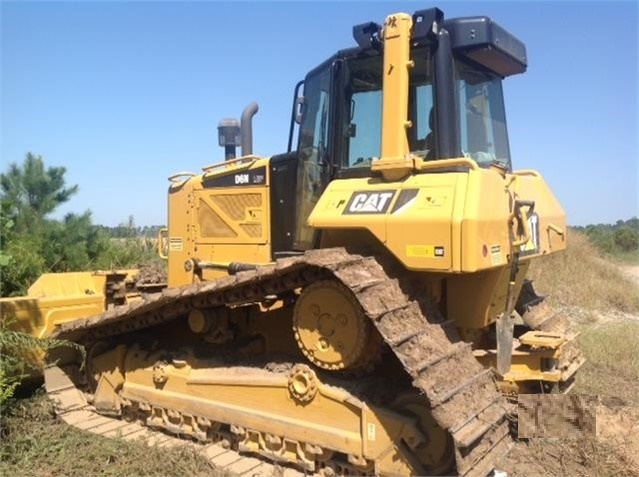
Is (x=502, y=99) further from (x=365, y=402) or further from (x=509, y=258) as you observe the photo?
(x=365, y=402)

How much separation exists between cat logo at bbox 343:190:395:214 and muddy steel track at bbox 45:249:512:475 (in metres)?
0.31

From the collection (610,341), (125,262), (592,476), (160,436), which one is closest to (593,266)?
(610,341)

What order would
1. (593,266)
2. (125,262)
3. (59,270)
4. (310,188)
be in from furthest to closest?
(593,266)
(125,262)
(59,270)
(310,188)

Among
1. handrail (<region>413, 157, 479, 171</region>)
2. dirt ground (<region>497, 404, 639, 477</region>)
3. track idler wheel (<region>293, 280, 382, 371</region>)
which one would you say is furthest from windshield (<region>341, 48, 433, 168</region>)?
dirt ground (<region>497, 404, 639, 477</region>)

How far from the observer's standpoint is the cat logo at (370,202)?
3.84 meters

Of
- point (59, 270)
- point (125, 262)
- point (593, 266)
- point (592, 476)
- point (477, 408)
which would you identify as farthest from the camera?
point (593, 266)

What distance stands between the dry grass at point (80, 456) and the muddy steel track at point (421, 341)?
11.6 inches

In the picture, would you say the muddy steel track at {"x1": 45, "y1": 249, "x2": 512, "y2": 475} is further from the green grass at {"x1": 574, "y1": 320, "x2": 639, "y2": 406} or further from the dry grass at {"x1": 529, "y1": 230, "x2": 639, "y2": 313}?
the dry grass at {"x1": 529, "y1": 230, "x2": 639, "y2": 313}

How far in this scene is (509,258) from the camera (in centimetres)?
390

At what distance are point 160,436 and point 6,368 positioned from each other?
135 centimetres

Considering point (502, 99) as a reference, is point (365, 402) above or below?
below

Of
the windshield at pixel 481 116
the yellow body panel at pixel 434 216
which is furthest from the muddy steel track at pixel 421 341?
the windshield at pixel 481 116

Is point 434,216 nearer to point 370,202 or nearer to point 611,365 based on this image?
point 370,202

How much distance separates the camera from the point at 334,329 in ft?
12.6
